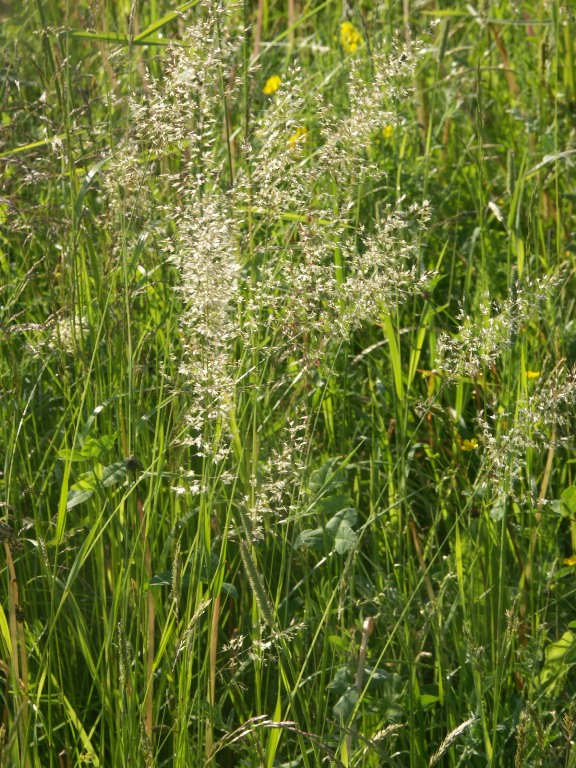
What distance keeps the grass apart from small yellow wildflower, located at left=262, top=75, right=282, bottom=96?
64cm

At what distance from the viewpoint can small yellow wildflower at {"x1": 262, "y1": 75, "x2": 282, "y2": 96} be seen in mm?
2793

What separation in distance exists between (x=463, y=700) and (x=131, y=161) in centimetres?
99

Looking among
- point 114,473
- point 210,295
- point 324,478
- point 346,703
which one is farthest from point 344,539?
point 210,295

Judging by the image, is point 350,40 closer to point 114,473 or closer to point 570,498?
point 570,498

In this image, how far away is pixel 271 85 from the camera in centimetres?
290

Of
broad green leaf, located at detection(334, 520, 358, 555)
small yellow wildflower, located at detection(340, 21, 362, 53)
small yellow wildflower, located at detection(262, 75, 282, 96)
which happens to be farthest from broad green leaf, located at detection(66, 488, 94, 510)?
small yellow wildflower, located at detection(340, 21, 362, 53)

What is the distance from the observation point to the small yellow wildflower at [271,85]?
2.79m

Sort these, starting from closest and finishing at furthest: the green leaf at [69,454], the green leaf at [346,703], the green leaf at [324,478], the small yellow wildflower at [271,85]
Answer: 1. the green leaf at [346,703]
2. the green leaf at [69,454]
3. the green leaf at [324,478]
4. the small yellow wildflower at [271,85]

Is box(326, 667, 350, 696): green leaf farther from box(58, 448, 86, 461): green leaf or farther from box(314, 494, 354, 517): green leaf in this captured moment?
box(58, 448, 86, 461): green leaf

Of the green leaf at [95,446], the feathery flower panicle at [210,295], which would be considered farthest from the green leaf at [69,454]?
the feathery flower panicle at [210,295]

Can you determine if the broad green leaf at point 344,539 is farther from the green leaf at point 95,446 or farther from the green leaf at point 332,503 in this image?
the green leaf at point 95,446

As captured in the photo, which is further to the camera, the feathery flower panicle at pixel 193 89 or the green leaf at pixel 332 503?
the green leaf at pixel 332 503

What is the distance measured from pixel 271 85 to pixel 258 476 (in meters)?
1.81

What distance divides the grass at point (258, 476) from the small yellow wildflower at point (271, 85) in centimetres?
64
